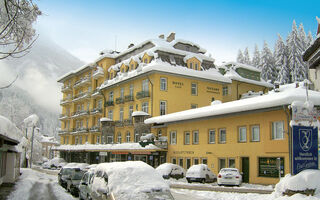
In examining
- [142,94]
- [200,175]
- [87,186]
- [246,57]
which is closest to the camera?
[87,186]

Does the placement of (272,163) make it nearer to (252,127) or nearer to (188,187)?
(252,127)

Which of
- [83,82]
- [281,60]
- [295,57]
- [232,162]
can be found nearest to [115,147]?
[232,162]

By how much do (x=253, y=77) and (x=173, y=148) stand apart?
26.3 m

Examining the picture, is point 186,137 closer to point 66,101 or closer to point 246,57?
point 66,101

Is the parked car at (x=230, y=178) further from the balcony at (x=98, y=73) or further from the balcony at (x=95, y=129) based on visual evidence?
the balcony at (x=98, y=73)

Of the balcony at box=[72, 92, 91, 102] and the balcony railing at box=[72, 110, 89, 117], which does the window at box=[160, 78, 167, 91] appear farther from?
the balcony railing at box=[72, 110, 89, 117]

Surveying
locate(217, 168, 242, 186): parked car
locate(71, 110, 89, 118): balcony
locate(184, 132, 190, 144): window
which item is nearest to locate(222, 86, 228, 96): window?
locate(184, 132, 190, 144): window

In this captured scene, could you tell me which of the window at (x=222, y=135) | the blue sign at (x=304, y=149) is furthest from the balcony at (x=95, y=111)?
the blue sign at (x=304, y=149)

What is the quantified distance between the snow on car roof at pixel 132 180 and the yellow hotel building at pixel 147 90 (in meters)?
26.2

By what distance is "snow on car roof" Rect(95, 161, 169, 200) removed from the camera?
35.5ft

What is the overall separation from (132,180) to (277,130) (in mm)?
18243

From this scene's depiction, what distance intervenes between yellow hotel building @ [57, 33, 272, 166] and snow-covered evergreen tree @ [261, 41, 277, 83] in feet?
49.1

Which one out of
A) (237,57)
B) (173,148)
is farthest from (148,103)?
(237,57)

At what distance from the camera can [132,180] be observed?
11414 millimetres
